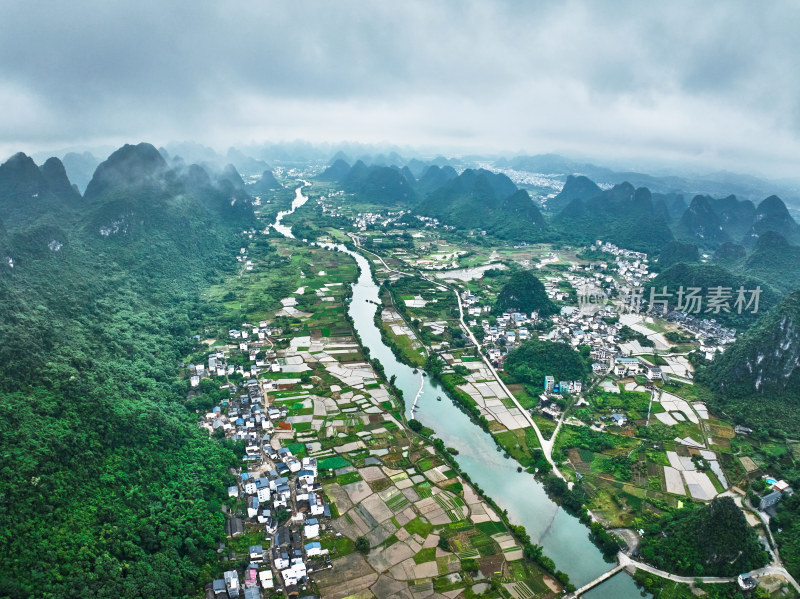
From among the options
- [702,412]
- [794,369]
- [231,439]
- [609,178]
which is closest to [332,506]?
[231,439]

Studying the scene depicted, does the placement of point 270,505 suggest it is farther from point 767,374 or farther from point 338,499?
point 767,374

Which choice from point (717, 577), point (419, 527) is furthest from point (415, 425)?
point (717, 577)

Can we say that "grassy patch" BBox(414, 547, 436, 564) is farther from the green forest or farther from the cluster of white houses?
the green forest

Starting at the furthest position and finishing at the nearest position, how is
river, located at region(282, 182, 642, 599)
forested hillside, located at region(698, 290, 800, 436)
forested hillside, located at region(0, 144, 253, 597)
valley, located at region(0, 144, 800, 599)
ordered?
forested hillside, located at region(698, 290, 800, 436)
river, located at region(282, 182, 642, 599)
valley, located at region(0, 144, 800, 599)
forested hillside, located at region(0, 144, 253, 597)

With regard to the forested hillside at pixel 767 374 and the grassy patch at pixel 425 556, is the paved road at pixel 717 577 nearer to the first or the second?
the grassy patch at pixel 425 556

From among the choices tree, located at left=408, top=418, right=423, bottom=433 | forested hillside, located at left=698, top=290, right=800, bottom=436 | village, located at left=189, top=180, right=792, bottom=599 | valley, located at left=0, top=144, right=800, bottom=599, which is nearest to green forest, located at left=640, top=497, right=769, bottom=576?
valley, located at left=0, top=144, right=800, bottom=599

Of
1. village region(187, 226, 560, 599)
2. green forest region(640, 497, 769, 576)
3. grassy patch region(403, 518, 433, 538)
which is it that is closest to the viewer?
village region(187, 226, 560, 599)
